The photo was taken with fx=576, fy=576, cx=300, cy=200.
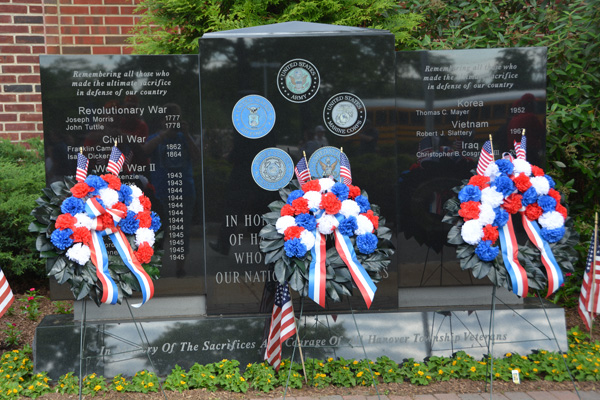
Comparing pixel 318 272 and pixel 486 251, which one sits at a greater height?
pixel 486 251

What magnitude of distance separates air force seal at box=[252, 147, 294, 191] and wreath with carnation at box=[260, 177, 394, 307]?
888mm

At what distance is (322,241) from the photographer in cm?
404

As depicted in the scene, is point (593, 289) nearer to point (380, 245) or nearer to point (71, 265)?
point (380, 245)

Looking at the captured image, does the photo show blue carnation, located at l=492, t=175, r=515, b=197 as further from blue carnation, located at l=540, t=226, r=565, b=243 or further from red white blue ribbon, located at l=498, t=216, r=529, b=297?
blue carnation, located at l=540, t=226, r=565, b=243

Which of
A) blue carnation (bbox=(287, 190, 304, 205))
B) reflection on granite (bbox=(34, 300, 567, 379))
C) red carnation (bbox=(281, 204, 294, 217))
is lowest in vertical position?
reflection on granite (bbox=(34, 300, 567, 379))

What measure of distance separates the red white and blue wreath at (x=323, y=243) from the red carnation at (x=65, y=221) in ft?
4.18

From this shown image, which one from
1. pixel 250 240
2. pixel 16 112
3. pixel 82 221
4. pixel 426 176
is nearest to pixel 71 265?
pixel 82 221

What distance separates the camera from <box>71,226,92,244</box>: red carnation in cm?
380

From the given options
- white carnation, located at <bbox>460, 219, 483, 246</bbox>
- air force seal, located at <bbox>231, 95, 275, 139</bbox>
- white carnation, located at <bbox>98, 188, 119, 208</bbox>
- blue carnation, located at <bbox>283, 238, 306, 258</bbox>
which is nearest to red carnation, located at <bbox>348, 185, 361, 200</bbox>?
blue carnation, located at <bbox>283, 238, 306, 258</bbox>

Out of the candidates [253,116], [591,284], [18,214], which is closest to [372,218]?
[253,116]

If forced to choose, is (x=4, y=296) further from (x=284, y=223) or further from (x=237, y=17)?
(x=237, y=17)

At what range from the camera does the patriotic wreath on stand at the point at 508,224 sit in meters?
4.11

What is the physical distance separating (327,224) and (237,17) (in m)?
3.53

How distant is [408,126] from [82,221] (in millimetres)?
2914
